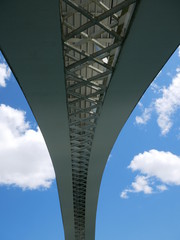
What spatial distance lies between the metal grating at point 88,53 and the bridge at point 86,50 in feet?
0.10

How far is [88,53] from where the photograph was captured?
10008mm

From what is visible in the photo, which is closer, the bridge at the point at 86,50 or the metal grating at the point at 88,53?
the bridge at the point at 86,50

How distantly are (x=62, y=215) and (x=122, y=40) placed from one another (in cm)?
2336

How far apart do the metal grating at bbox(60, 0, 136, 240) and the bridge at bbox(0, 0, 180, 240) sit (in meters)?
0.03

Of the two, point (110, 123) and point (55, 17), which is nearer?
point (55, 17)

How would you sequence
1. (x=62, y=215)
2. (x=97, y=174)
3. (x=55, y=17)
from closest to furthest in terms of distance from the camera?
(x=55, y=17), (x=97, y=174), (x=62, y=215)

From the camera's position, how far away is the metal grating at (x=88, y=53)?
729 cm

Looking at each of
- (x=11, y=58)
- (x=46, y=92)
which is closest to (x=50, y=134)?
(x=46, y=92)

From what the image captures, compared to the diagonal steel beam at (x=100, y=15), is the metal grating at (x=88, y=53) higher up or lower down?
higher up

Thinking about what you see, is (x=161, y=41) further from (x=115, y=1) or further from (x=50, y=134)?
(x=50, y=134)

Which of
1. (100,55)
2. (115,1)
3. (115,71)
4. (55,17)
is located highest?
(115,1)

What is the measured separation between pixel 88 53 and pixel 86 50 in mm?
377

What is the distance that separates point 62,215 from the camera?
1070 inches

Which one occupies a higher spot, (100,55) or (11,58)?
(100,55)
